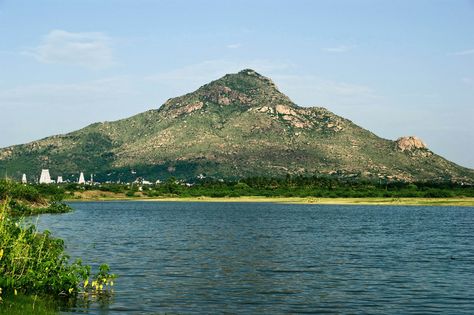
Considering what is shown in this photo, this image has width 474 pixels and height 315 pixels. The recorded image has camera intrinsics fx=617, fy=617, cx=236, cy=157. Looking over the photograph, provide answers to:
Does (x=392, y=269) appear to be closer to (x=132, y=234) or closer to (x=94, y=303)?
(x=94, y=303)

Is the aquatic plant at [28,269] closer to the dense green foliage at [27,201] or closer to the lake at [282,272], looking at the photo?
the lake at [282,272]

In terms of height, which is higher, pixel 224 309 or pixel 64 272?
pixel 64 272

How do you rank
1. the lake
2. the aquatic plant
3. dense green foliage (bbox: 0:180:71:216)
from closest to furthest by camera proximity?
the aquatic plant, the lake, dense green foliage (bbox: 0:180:71:216)

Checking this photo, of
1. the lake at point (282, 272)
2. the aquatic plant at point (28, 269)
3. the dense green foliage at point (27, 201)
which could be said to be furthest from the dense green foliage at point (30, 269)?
the dense green foliage at point (27, 201)

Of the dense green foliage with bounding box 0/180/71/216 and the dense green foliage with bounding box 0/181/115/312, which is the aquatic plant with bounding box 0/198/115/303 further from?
the dense green foliage with bounding box 0/180/71/216

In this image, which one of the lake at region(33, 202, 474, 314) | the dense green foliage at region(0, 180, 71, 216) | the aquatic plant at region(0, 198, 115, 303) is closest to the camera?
the aquatic plant at region(0, 198, 115, 303)

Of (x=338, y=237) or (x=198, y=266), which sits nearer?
(x=198, y=266)

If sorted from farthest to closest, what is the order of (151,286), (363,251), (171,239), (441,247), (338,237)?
1. (338,237)
2. (171,239)
3. (441,247)
4. (363,251)
5. (151,286)

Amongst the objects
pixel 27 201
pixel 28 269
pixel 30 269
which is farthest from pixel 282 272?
pixel 27 201

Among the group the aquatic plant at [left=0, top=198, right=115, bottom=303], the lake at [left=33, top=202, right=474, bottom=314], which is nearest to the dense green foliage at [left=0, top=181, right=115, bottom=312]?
the aquatic plant at [left=0, top=198, right=115, bottom=303]

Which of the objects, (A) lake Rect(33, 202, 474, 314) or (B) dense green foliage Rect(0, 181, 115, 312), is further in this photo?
(A) lake Rect(33, 202, 474, 314)

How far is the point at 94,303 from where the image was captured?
31.6m

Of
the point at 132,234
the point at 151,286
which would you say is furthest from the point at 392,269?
the point at 132,234

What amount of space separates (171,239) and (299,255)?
22.0m
